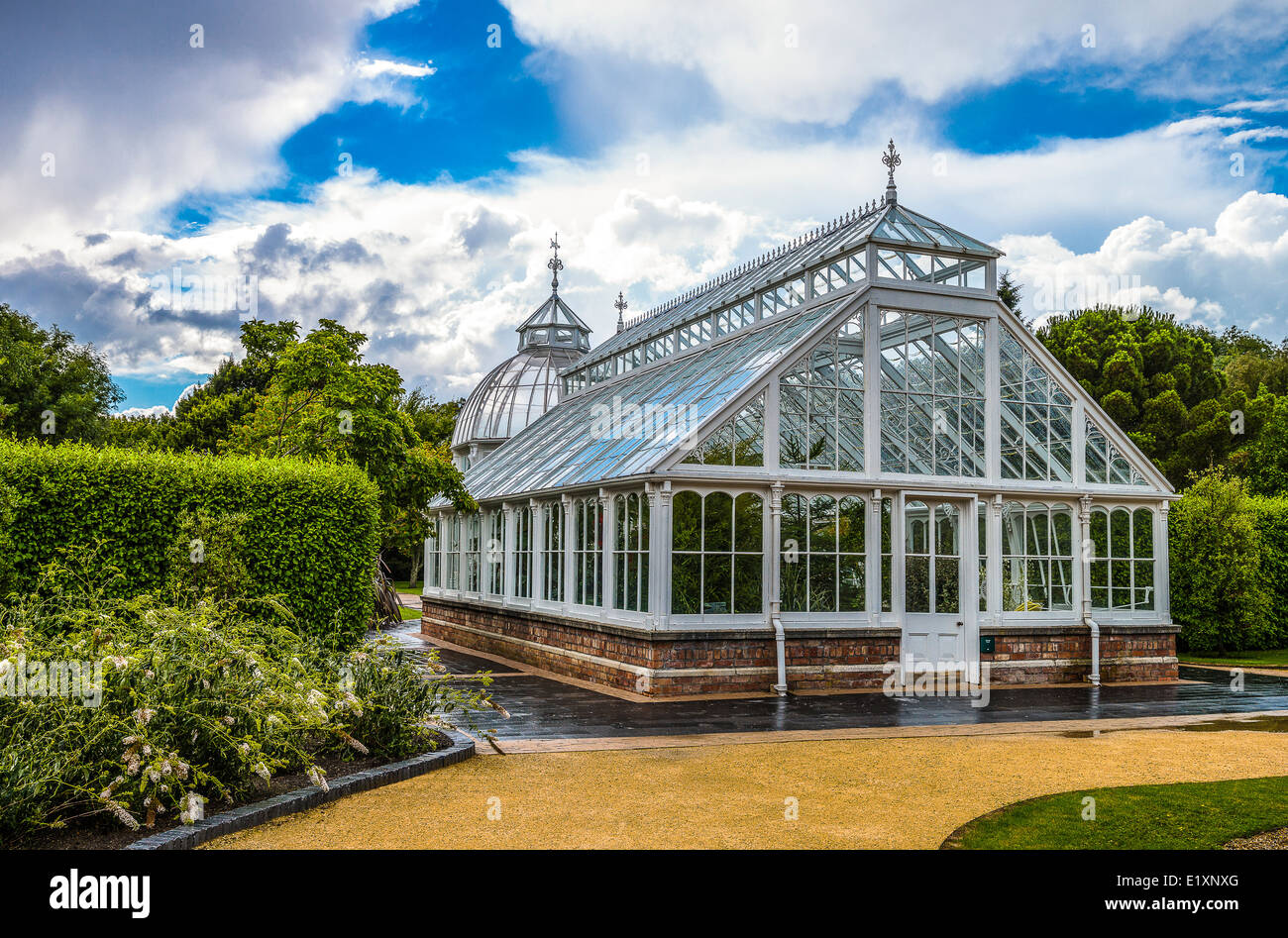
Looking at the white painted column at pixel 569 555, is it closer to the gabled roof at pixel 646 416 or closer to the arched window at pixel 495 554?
the gabled roof at pixel 646 416

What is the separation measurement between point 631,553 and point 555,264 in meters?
23.4

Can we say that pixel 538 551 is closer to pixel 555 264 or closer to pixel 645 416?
pixel 645 416

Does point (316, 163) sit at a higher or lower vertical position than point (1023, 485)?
higher

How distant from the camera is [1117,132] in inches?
734

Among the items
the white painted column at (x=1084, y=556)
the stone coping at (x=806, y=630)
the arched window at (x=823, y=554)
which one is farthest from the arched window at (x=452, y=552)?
the white painted column at (x=1084, y=556)

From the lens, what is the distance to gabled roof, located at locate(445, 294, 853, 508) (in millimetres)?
15461

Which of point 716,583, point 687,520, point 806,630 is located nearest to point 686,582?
point 716,583

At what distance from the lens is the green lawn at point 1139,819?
6684 millimetres

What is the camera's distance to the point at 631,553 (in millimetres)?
15414

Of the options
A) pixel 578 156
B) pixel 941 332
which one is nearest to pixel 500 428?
pixel 578 156

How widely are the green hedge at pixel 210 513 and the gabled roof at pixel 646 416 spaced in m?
4.44
